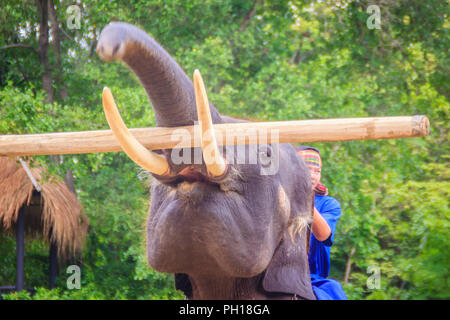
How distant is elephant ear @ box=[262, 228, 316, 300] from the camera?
226cm

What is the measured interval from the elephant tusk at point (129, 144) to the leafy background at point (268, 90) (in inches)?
A: 180

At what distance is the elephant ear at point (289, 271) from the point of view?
2.26 meters

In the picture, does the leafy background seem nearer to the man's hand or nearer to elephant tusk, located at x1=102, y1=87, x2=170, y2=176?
the man's hand

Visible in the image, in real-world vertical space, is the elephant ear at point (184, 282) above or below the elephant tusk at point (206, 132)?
below

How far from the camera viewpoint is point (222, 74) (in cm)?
784

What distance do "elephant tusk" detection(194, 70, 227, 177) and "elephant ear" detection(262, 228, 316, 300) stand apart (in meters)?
0.68

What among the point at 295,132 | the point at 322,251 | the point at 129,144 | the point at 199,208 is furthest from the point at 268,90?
the point at 129,144

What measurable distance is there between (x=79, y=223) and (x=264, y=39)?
3.86 m

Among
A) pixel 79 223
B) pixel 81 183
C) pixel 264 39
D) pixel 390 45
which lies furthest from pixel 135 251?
pixel 390 45

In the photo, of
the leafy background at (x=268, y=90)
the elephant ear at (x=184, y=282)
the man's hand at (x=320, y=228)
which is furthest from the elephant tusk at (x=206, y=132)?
the leafy background at (x=268, y=90)

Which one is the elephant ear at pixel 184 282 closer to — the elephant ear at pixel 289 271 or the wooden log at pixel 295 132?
the elephant ear at pixel 289 271

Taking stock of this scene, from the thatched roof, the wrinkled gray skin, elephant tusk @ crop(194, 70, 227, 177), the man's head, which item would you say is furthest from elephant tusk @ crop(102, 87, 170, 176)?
the thatched roof
